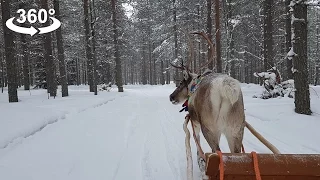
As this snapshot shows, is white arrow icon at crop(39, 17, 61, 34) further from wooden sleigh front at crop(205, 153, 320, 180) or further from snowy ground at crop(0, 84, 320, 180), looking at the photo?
wooden sleigh front at crop(205, 153, 320, 180)

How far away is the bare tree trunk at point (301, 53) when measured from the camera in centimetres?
777

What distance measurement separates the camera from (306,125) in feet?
22.8

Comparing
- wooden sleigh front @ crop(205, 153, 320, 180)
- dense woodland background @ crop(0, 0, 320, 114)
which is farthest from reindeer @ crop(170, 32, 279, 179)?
dense woodland background @ crop(0, 0, 320, 114)

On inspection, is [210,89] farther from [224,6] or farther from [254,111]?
[224,6]

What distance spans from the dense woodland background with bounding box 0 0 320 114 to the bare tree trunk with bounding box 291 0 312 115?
1.0 inches

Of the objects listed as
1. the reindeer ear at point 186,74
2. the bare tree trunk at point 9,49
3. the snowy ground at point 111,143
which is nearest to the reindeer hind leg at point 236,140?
the snowy ground at point 111,143

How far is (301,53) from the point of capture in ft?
25.6

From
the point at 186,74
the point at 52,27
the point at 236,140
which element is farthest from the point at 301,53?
the point at 52,27

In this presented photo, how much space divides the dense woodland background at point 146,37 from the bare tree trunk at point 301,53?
0.03 meters

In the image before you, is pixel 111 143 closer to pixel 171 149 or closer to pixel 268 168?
pixel 171 149

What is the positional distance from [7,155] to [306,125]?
7.05 meters

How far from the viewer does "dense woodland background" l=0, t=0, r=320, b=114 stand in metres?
13.5

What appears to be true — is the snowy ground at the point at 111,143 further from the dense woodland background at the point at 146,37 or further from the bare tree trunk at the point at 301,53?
the dense woodland background at the point at 146,37

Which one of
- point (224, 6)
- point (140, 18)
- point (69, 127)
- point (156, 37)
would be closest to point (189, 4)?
point (224, 6)
